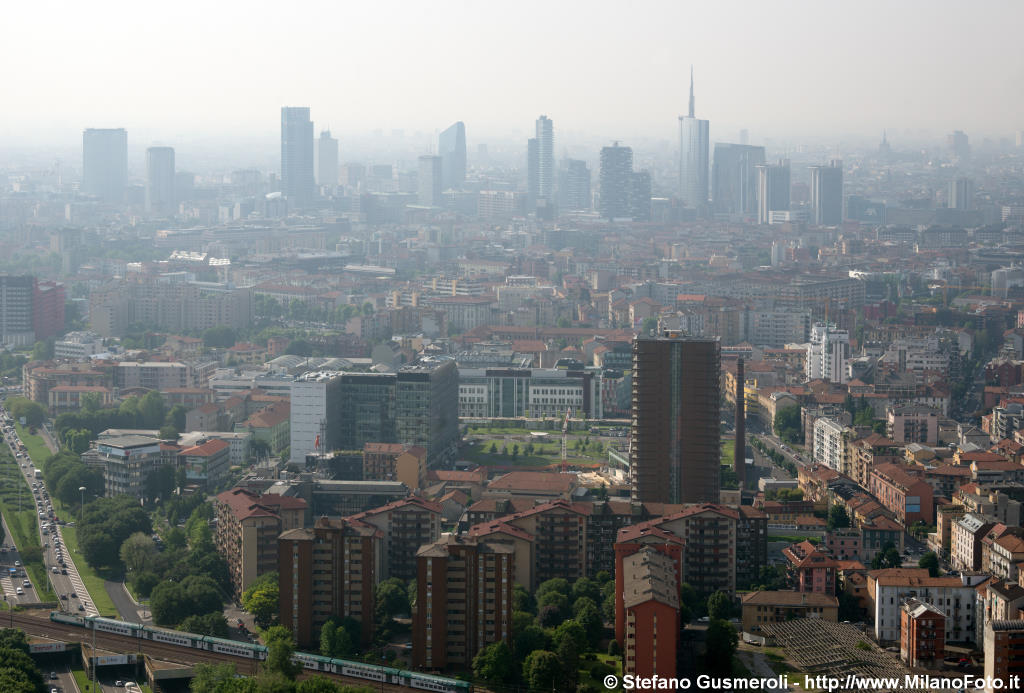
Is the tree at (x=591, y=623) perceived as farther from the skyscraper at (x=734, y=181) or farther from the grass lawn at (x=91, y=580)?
the skyscraper at (x=734, y=181)

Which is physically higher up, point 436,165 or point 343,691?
point 436,165

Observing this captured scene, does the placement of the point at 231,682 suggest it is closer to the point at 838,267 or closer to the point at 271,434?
the point at 271,434

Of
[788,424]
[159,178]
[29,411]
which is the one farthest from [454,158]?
[788,424]

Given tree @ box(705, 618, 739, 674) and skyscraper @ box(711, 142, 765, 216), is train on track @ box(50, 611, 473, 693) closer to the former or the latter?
tree @ box(705, 618, 739, 674)

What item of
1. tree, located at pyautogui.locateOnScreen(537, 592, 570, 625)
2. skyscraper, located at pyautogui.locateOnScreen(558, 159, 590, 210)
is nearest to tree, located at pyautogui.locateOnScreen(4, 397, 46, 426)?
tree, located at pyautogui.locateOnScreen(537, 592, 570, 625)

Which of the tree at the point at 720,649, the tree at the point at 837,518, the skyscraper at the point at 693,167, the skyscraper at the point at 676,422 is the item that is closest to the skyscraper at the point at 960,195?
the skyscraper at the point at 693,167

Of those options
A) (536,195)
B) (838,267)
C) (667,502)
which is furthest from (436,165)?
(667,502)

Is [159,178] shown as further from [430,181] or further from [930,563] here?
[930,563]
